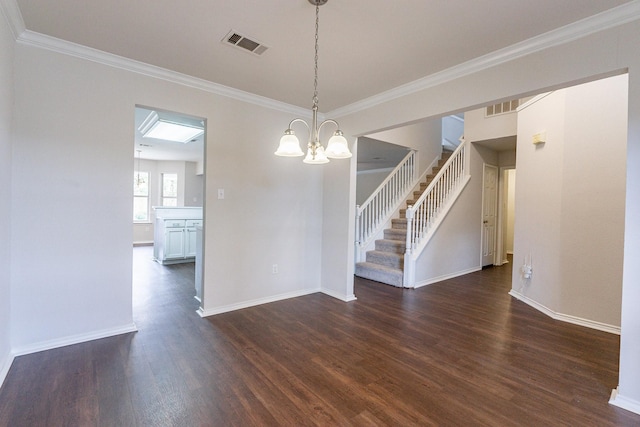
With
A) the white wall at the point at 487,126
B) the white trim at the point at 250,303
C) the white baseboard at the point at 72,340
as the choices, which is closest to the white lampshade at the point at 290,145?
the white trim at the point at 250,303

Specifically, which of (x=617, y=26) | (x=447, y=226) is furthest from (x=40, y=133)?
(x=447, y=226)

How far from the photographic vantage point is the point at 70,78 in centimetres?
252

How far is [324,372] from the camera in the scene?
2229 mm

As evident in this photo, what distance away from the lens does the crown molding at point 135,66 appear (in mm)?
2357

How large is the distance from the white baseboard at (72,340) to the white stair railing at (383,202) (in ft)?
12.0

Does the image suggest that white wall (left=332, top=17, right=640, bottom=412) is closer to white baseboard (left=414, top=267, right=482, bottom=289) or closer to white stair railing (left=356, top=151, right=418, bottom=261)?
white baseboard (left=414, top=267, right=482, bottom=289)

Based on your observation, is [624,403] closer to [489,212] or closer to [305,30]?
[305,30]

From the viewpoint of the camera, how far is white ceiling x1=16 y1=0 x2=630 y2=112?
6.34 ft

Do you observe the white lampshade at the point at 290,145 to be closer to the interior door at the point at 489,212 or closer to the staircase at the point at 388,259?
the staircase at the point at 388,259

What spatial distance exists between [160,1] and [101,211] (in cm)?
179

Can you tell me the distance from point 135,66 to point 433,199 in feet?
14.9

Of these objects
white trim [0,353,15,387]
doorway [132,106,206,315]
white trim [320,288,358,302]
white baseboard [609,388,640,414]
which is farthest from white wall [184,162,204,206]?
white baseboard [609,388,640,414]

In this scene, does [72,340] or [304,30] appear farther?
[72,340]

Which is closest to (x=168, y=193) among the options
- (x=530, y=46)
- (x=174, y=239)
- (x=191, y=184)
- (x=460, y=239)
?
(x=191, y=184)
